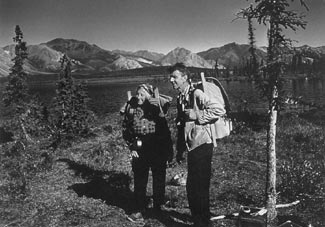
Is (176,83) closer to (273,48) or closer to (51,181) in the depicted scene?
(273,48)

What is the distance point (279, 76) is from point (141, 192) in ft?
10.9

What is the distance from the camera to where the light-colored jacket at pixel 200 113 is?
16.0 ft

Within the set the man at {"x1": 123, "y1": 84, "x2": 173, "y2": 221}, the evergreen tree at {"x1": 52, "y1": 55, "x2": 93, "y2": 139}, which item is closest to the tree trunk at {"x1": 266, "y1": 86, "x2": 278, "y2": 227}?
the man at {"x1": 123, "y1": 84, "x2": 173, "y2": 221}

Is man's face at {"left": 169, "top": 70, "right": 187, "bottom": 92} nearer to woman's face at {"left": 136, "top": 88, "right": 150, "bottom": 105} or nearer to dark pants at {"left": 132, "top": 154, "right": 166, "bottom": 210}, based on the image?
woman's face at {"left": 136, "top": 88, "right": 150, "bottom": 105}

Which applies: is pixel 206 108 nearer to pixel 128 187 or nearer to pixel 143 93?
pixel 143 93

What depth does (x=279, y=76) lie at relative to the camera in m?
5.09

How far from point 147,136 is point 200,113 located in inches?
58.8

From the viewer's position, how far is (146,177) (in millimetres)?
6371

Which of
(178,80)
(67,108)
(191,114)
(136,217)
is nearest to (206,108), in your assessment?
(191,114)

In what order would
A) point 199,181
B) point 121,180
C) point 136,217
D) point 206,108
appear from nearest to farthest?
point 206,108, point 199,181, point 136,217, point 121,180

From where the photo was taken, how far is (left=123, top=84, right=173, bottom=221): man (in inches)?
237

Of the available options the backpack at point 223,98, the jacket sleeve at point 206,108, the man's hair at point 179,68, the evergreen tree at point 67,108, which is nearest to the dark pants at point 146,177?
the backpack at point 223,98

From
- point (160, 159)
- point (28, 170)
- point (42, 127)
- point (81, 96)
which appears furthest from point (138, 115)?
point (42, 127)

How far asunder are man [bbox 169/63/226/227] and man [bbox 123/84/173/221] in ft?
2.62
